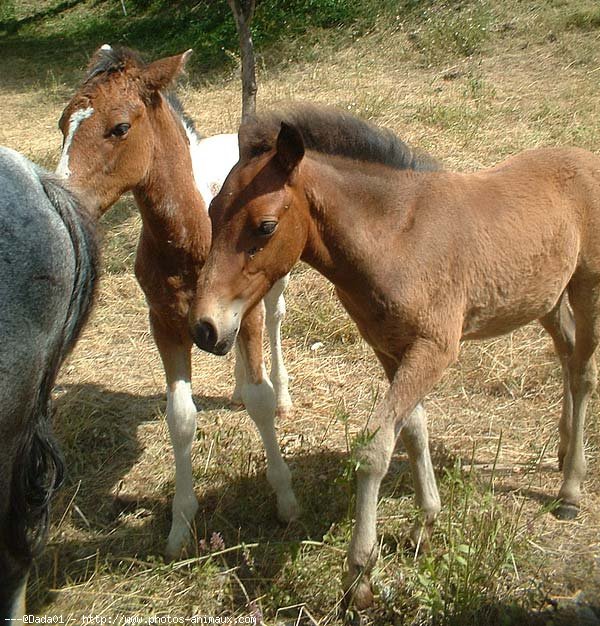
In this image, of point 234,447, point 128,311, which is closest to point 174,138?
point 234,447

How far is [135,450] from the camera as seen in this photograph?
4105 millimetres

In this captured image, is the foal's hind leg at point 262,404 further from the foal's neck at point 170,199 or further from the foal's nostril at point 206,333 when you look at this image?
the foal's nostril at point 206,333

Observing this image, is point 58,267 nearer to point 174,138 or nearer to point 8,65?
point 174,138

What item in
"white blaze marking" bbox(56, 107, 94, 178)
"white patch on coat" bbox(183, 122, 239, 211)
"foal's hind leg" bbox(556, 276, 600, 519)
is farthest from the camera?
"white patch on coat" bbox(183, 122, 239, 211)

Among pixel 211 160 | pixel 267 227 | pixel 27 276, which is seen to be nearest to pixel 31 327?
pixel 27 276

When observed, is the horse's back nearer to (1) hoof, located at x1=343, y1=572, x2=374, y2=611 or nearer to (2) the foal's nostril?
(2) the foal's nostril

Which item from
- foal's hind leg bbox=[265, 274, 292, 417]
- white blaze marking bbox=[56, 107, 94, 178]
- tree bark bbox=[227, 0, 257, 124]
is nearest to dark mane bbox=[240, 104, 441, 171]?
white blaze marking bbox=[56, 107, 94, 178]

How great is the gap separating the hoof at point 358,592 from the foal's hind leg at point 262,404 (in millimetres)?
713

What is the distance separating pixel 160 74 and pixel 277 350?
76.0 inches

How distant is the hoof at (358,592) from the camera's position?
106 inches

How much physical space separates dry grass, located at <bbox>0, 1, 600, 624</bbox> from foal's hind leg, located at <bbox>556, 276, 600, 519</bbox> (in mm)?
132

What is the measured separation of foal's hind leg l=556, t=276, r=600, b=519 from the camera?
10.5 feet

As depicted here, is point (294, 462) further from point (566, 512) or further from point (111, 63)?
point (111, 63)

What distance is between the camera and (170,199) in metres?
3.25
